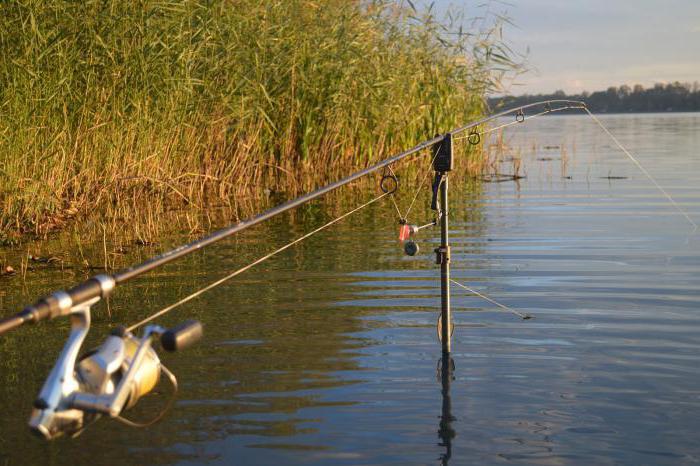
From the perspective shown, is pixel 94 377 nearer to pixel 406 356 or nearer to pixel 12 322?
pixel 12 322

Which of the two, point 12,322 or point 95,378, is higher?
point 12,322

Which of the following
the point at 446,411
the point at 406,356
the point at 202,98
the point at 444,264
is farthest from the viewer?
the point at 202,98

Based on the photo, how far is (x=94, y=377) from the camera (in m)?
3.11

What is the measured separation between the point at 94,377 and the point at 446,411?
224 centimetres

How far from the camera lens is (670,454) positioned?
4.37 metres

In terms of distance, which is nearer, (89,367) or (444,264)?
(89,367)

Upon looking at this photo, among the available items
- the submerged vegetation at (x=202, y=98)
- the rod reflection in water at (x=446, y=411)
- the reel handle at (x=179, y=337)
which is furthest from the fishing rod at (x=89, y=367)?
the submerged vegetation at (x=202, y=98)

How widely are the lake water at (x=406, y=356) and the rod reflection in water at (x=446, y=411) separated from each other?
17 mm

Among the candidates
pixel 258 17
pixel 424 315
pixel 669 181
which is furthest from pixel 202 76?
pixel 669 181

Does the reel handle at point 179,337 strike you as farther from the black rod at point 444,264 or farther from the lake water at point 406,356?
the black rod at point 444,264

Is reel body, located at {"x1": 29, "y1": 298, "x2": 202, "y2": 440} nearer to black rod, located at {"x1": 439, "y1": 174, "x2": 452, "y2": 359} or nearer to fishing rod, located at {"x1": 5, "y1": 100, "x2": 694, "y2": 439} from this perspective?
fishing rod, located at {"x1": 5, "y1": 100, "x2": 694, "y2": 439}

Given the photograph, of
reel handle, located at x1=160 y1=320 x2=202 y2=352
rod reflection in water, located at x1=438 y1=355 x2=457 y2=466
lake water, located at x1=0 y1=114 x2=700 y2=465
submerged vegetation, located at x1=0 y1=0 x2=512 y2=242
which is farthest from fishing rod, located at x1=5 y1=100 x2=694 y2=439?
submerged vegetation, located at x1=0 y1=0 x2=512 y2=242

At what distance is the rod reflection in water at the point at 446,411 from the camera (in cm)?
445

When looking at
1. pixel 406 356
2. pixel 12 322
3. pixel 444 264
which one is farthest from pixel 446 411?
pixel 12 322
